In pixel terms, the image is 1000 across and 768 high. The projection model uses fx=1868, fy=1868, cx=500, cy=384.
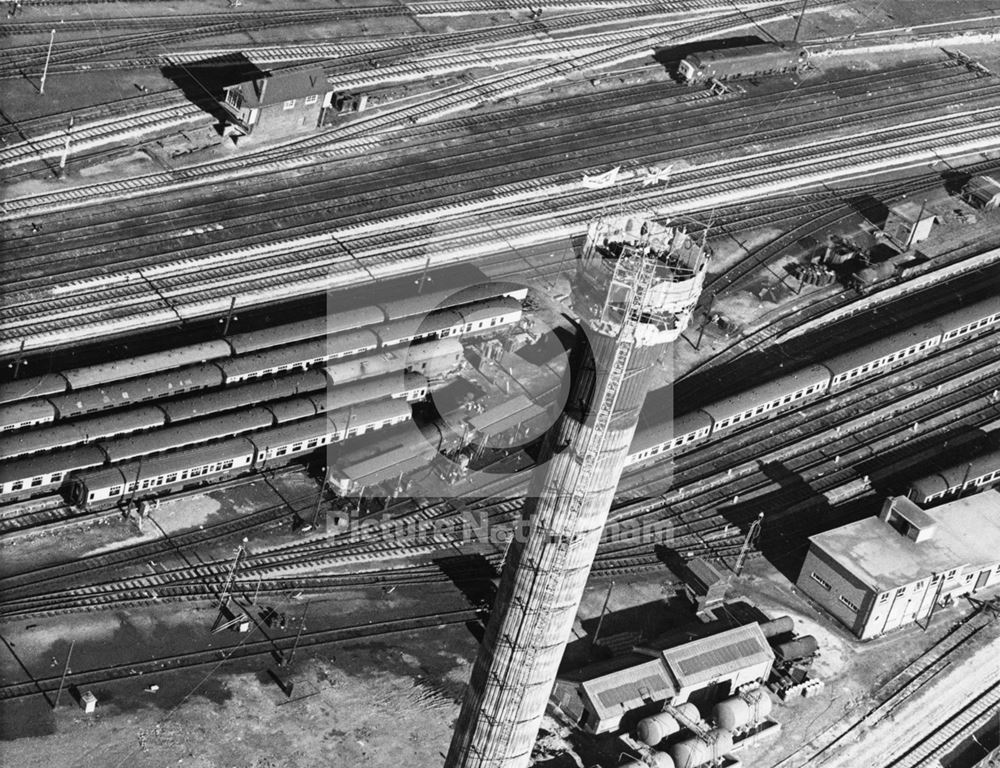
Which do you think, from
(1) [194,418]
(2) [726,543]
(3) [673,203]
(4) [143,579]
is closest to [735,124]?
(3) [673,203]

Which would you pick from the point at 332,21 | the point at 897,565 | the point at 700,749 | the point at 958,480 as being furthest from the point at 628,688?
the point at 332,21

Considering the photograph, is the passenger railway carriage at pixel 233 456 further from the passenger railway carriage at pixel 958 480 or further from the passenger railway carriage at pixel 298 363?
the passenger railway carriage at pixel 958 480

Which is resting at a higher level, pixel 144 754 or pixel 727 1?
pixel 727 1

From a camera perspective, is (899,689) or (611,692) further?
(899,689)

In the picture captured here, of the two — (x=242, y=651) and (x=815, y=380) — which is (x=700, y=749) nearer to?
(x=242, y=651)

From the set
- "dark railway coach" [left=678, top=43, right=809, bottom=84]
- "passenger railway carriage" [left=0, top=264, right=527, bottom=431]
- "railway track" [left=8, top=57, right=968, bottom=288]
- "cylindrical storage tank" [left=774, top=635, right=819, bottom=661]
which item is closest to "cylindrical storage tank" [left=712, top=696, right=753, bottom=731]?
"cylindrical storage tank" [left=774, top=635, right=819, bottom=661]

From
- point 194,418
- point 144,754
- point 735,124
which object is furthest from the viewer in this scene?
point 735,124

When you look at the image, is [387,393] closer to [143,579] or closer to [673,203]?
[143,579]
